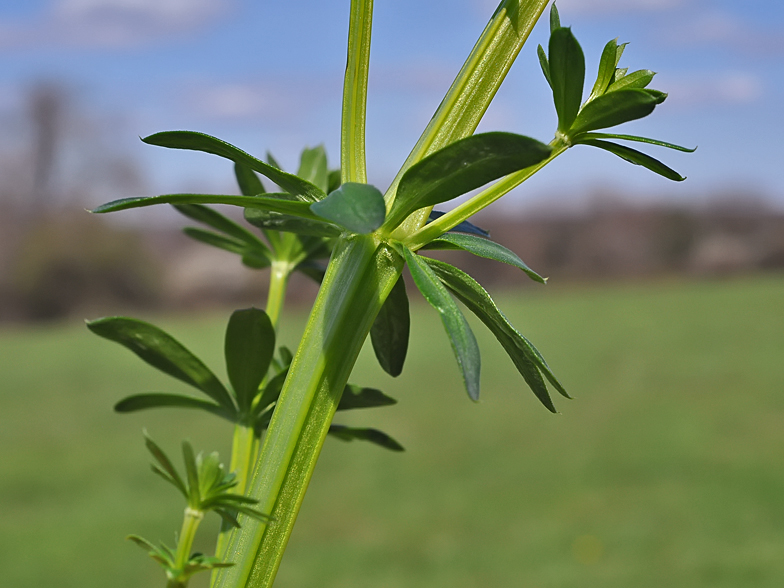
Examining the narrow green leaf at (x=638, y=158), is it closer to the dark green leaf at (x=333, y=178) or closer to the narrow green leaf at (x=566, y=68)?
the narrow green leaf at (x=566, y=68)

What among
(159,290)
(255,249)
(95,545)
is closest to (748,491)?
(95,545)

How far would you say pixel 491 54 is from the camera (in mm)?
155

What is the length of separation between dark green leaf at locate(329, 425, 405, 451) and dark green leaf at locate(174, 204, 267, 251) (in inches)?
3.3

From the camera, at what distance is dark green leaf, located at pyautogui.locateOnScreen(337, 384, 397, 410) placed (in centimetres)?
20

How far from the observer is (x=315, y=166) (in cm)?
28

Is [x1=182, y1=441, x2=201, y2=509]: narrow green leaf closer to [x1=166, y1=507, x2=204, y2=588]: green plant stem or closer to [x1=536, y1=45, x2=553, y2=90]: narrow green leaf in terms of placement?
[x1=166, y1=507, x2=204, y2=588]: green plant stem

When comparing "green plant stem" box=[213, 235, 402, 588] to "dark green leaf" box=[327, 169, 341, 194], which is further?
"dark green leaf" box=[327, 169, 341, 194]

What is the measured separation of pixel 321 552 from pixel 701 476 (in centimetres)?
167

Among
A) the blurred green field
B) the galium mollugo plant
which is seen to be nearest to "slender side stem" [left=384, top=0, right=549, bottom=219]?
the galium mollugo plant

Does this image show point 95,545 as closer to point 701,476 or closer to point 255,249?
point 701,476

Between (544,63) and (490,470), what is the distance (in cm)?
327

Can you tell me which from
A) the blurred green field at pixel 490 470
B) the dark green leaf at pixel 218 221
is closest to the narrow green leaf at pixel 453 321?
the dark green leaf at pixel 218 221

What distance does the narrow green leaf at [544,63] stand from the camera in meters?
0.17

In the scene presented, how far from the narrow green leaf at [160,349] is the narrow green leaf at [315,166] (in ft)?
0.30
